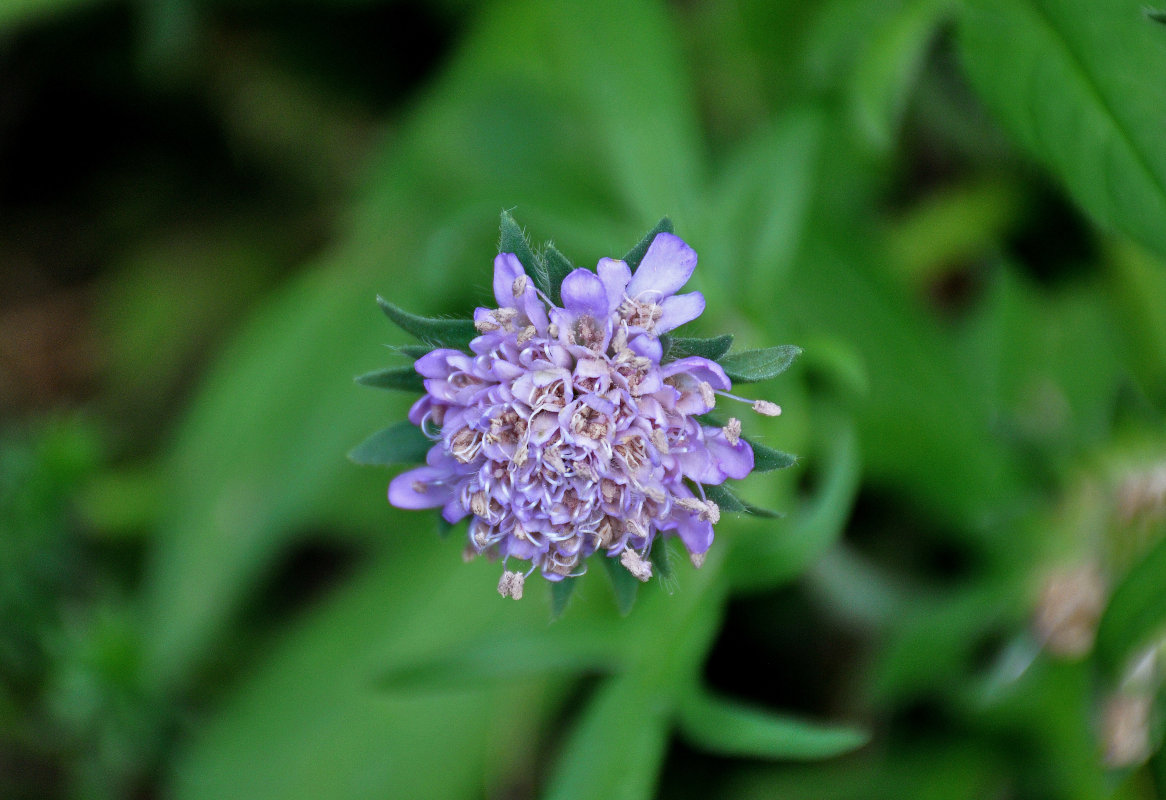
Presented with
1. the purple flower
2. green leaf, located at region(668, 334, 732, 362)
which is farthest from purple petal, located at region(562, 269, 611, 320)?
green leaf, located at region(668, 334, 732, 362)

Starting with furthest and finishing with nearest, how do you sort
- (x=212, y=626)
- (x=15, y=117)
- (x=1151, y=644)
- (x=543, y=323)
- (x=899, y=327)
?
1. (x=15, y=117)
2. (x=212, y=626)
3. (x=899, y=327)
4. (x=1151, y=644)
5. (x=543, y=323)

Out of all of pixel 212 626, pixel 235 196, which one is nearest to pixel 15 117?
pixel 235 196

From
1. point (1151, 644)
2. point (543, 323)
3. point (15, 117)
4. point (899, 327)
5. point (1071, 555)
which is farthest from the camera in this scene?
point (15, 117)

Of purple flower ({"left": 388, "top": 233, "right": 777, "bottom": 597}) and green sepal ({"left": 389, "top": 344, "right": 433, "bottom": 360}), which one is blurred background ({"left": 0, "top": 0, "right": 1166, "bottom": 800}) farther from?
green sepal ({"left": 389, "top": 344, "right": 433, "bottom": 360})

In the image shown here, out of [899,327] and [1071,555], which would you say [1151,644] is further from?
[899,327]

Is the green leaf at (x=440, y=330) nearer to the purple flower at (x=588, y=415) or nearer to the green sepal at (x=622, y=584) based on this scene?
the purple flower at (x=588, y=415)

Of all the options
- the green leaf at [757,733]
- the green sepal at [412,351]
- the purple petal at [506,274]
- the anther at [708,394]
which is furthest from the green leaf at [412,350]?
the green leaf at [757,733]

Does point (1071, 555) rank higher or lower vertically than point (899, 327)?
lower
